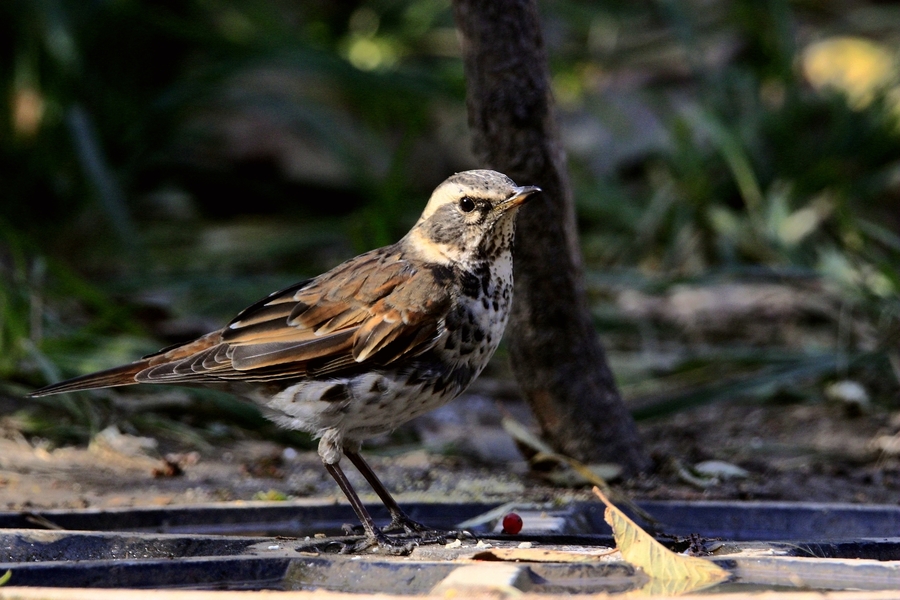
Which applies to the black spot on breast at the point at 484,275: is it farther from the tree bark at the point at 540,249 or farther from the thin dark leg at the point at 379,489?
the thin dark leg at the point at 379,489

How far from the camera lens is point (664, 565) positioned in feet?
8.30

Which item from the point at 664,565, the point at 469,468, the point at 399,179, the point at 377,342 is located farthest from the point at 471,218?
the point at 399,179

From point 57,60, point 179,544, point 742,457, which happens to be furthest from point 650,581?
point 57,60

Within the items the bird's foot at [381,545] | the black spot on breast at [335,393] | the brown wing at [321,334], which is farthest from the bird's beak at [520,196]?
the bird's foot at [381,545]

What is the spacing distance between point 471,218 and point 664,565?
1437mm

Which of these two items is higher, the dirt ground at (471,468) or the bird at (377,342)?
the bird at (377,342)

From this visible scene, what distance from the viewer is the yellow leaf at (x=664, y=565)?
97.3 inches

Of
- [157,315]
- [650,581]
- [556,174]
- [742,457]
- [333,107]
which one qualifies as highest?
[333,107]

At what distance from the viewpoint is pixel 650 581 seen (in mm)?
2521

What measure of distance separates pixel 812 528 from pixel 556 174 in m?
1.36

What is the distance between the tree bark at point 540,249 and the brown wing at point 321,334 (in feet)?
1.61

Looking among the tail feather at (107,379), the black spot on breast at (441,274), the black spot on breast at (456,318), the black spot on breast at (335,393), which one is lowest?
the black spot on breast at (335,393)

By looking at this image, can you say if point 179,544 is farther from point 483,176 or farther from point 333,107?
point 333,107

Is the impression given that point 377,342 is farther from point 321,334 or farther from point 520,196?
point 520,196
